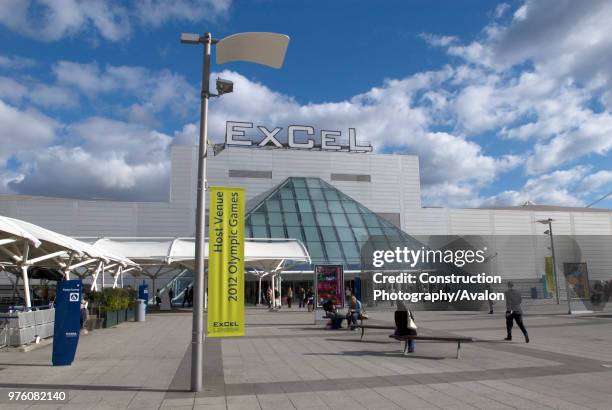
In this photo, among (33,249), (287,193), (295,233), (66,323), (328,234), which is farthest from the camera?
(287,193)

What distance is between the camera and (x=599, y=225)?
5841 cm

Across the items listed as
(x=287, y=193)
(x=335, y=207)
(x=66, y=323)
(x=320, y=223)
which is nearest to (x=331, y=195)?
(x=335, y=207)

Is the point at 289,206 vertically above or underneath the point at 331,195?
underneath

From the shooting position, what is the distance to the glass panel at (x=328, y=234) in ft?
124

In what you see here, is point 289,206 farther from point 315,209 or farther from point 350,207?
point 350,207

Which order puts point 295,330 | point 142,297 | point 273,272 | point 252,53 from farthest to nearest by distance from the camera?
1. point 273,272
2. point 142,297
3. point 295,330
4. point 252,53

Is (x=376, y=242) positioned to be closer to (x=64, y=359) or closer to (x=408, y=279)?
(x=408, y=279)

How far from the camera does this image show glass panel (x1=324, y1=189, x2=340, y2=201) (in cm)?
4512

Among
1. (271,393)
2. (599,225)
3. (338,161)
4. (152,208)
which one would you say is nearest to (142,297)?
(271,393)

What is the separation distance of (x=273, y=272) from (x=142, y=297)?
9948 millimetres

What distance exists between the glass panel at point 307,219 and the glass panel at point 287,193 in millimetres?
3611

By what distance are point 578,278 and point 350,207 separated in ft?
73.7

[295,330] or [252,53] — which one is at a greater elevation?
[252,53]

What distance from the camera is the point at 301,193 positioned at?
45281mm
